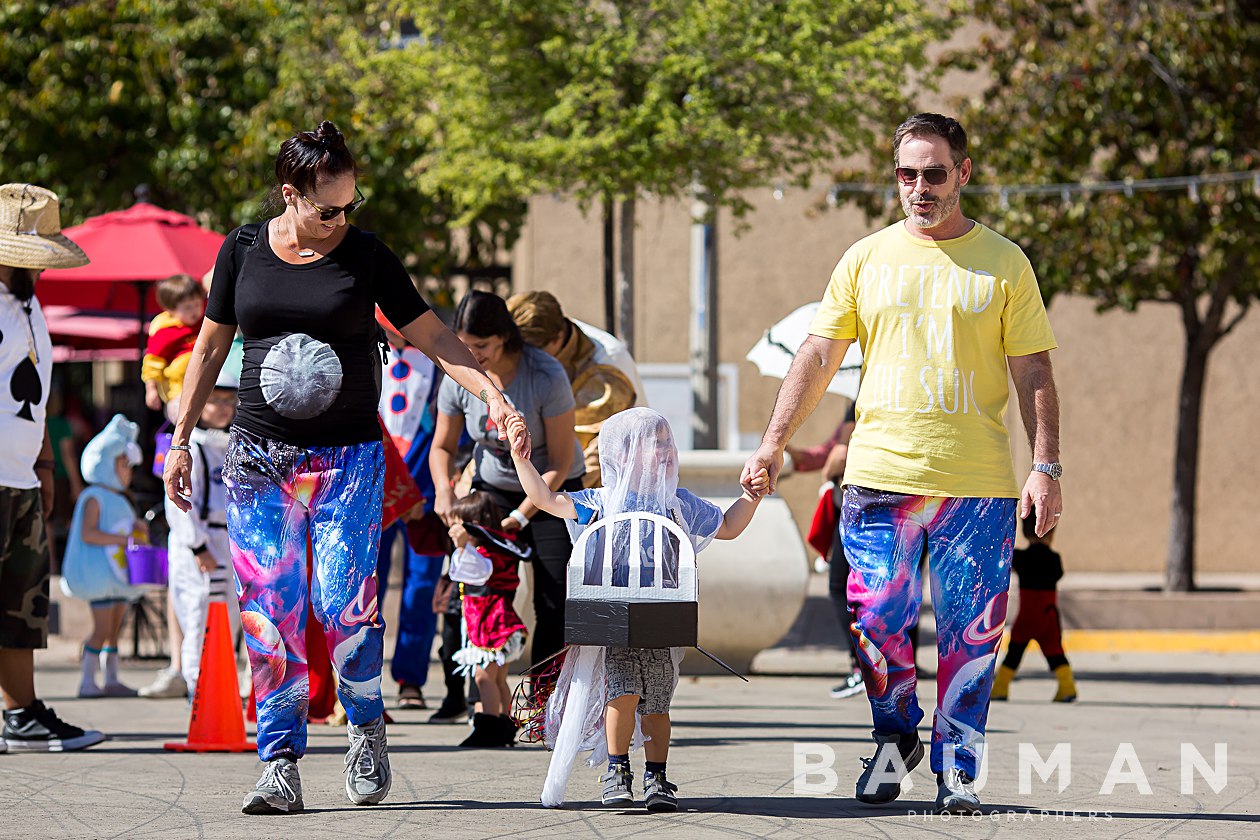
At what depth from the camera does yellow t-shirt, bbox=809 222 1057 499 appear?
16.4 ft

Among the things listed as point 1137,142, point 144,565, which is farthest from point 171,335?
point 1137,142

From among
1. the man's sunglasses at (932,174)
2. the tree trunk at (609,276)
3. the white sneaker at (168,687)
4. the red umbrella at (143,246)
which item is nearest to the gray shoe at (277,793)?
the man's sunglasses at (932,174)

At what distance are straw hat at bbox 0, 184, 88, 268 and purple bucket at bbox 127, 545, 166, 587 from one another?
A: 2282 mm

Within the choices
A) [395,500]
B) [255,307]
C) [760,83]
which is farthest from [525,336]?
[760,83]

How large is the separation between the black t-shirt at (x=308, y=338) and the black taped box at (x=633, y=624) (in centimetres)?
81

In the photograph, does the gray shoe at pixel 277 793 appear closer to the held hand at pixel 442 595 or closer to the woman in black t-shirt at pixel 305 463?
the woman in black t-shirt at pixel 305 463

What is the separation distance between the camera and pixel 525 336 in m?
6.87

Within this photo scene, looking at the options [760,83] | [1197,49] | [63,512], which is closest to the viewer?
[760,83]

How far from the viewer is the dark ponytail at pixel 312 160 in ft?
16.5

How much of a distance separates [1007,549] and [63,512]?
15.6 metres

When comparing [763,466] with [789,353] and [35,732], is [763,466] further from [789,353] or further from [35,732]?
[789,353]

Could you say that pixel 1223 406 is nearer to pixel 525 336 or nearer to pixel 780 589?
pixel 780 589

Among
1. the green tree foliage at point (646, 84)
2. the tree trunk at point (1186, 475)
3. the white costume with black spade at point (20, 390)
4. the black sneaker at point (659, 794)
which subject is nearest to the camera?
the black sneaker at point (659, 794)

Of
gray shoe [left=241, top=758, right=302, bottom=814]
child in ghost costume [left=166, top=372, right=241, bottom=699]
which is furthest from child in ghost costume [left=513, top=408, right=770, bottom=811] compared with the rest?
child in ghost costume [left=166, top=372, right=241, bottom=699]
